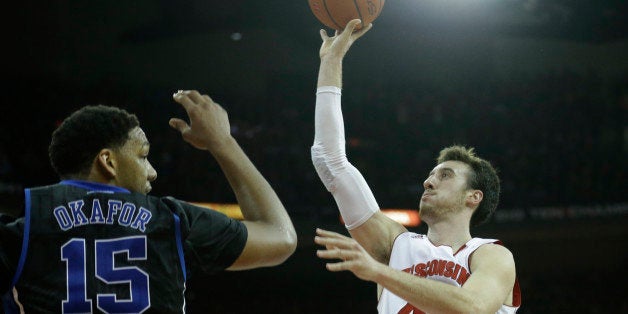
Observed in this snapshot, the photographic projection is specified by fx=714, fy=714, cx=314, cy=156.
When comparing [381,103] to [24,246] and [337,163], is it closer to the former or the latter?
[337,163]

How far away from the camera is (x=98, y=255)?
6.44 feet

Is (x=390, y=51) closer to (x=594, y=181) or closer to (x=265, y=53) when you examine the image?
(x=265, y=53)

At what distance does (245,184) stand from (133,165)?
0.34 m

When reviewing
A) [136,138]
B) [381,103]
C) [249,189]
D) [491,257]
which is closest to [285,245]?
[249,189]

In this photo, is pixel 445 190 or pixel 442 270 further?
pixel 445 190

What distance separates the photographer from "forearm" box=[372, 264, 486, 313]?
8.33 ft

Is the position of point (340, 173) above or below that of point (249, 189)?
above

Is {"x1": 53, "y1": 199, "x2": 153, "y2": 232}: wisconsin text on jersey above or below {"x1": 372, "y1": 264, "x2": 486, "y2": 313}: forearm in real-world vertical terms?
above

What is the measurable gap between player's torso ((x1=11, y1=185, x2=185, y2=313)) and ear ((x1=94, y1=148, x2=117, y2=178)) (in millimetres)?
82

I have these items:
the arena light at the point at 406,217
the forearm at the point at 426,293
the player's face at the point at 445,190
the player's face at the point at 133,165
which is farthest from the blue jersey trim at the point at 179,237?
the arena light at the point at 406,217

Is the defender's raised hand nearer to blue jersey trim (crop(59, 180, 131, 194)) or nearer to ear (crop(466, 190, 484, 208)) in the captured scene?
blue jersey trim (crop(59, 180, 131, 194))

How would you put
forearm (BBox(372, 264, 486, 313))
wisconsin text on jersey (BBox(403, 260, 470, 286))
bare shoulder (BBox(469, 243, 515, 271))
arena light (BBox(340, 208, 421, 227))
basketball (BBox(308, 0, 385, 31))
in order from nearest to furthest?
forearm (BBox(372, 264, 486, 313))
bare shoulder (BBox(469, 243, 515, 271))
wisconsin text on jersey (BBox(403, 260, 470, 286))
basketball (BBox(308, 0, 385, 31))
arena light (BBox(340, 208, 421, 227))

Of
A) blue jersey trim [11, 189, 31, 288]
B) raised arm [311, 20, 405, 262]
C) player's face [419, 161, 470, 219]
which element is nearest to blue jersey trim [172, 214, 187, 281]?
blue jersey trim [11, 189, 31, 288]

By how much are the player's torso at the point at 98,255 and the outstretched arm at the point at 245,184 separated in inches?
8.6
